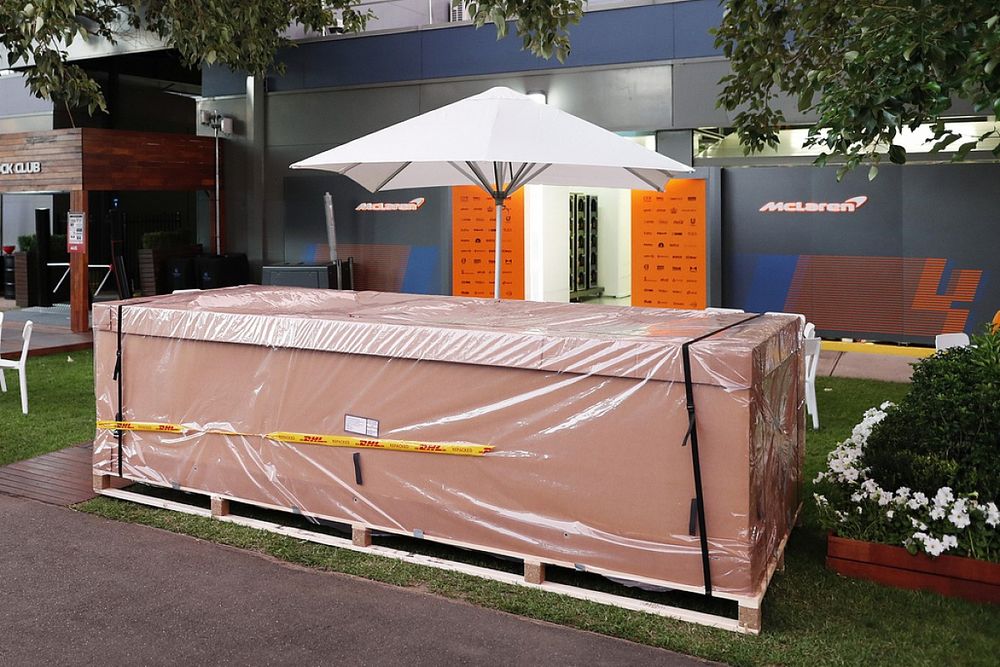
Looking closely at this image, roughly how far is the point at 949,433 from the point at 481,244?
10531 millimetres

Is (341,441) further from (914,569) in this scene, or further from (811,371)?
(811,371)

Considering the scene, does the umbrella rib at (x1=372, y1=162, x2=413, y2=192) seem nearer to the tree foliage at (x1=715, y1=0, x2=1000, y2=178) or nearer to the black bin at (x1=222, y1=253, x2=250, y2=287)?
the tree foliage at (x1=715, y1=0, x2=1000, y2=178)

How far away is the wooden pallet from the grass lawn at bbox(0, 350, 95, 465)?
6.31 ft

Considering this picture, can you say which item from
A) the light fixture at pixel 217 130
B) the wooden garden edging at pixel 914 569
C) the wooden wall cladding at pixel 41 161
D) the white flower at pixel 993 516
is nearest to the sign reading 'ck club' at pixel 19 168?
the wooden wall cladding at pixel 41 161

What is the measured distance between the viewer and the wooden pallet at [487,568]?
4.55m

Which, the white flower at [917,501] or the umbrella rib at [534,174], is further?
the umbrella rib at [534,174]

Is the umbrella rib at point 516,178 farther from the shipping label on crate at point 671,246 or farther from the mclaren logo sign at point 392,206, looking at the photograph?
the mclaren logo sign at point 392,206

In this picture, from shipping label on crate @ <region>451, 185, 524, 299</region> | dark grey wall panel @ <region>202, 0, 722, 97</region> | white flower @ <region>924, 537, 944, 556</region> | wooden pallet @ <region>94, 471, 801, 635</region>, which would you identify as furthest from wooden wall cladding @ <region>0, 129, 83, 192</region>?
white flower @ <region>924, 537, 944, 556</region>

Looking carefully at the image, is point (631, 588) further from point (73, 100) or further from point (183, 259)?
point (183, 259)

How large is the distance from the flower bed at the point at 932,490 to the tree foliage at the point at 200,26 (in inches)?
174

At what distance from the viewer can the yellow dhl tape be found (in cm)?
511

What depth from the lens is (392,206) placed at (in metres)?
15.7

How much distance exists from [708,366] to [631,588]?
1.27 meters

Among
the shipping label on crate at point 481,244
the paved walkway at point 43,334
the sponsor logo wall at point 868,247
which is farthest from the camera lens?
the shipping label on crate at point 481,244
